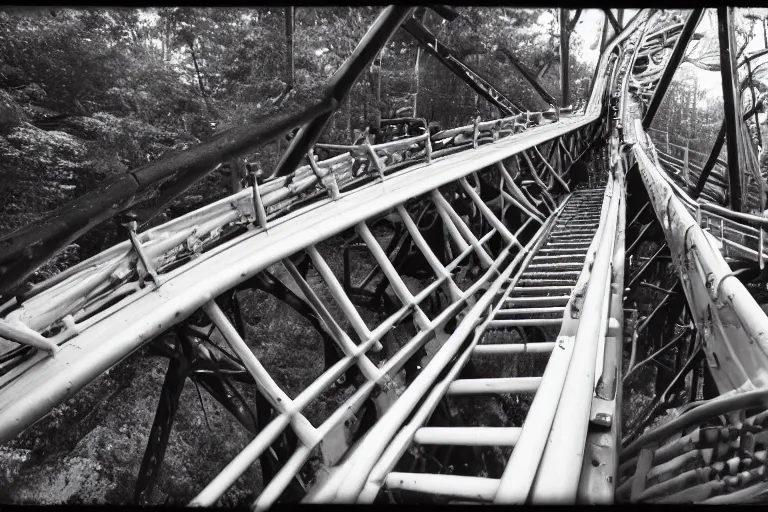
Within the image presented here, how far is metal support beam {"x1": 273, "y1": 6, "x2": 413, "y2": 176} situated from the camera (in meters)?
1.38

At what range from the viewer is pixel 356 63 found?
1.46 meters

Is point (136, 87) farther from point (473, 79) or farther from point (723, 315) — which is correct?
point (473, 79)

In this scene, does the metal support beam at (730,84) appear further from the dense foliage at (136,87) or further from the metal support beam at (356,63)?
the metal support beam at (356,63)

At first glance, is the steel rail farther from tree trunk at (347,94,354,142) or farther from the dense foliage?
tree trunk at (347,94,354,142)

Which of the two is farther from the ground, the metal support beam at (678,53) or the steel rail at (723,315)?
the metal support beam at (678,53)

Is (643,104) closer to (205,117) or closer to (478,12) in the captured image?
(478,12)

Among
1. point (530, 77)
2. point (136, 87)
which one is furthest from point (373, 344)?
point (530, 77)

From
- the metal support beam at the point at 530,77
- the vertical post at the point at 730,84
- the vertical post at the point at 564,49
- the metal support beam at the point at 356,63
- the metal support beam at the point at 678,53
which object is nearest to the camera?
the metal support beam at the point at 356,63

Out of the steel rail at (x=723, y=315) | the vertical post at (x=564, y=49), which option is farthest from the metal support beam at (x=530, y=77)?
the steel rail at (x=723, y=315)

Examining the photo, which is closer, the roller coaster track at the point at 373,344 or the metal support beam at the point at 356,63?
the metal support beam at the point at 356,63

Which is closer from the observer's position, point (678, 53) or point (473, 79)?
point (678, 53)

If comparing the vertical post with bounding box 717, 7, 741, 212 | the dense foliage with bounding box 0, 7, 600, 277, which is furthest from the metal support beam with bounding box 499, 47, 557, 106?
the vertical post with bounding box 717, 7, 741, 212

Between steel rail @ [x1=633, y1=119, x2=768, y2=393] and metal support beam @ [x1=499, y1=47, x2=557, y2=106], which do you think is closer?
steel rail @ [x1=633, y1=119, x2=768, y2=393]

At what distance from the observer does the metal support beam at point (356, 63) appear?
1383 millimetres
